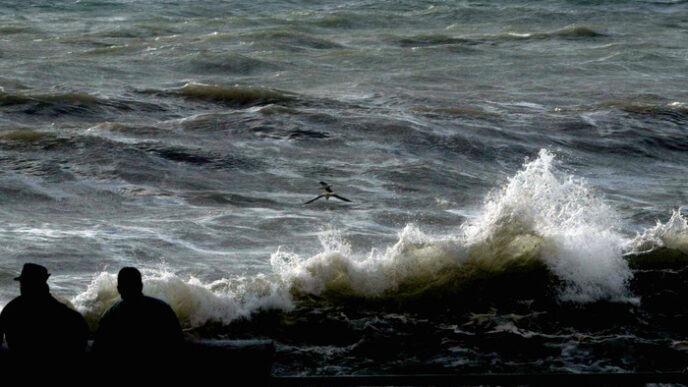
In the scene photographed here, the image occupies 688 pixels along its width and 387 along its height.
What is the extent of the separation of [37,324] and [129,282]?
0.52 m

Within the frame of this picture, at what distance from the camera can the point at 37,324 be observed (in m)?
5.94

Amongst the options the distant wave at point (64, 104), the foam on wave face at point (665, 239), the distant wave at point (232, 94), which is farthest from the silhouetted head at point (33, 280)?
the distant wave at point (232, 94)

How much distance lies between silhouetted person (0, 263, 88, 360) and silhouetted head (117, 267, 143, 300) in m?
0.30

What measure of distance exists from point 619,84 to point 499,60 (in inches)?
154

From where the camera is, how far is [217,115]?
65.7 feet

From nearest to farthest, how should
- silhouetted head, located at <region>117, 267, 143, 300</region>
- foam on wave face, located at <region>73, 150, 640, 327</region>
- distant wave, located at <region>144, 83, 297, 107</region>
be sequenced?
silhouetted head, located at <region>117, 267, 143, 300</region>
foam on wave face, located at <region>73, 150, 640, 327</region>
distant wave, located at <region>144, 83, 297, 107</region>

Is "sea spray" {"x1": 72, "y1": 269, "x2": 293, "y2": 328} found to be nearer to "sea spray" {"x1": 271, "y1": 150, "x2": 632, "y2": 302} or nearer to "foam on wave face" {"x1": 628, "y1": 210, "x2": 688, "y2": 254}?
"sea spray" {"x1": 271, "y1": 150, "x2": 632, "y2": 302}

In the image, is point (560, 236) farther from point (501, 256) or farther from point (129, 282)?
point (129, 282)

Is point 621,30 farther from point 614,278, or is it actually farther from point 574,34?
point 614,278

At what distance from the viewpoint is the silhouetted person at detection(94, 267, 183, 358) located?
5.91m

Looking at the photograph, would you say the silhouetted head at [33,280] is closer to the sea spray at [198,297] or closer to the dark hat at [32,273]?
the dark hat at [32,273]

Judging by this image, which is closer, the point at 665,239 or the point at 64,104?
Result: the point at 665,239

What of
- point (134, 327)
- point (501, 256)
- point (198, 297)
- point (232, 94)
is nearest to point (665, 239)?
point (501, 256)

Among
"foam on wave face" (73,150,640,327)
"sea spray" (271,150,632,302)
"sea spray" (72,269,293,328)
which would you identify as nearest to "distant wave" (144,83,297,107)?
"foam on wave face" (73,150,640,327)
